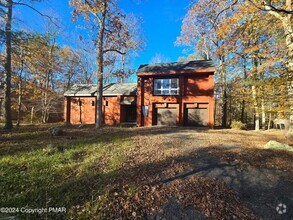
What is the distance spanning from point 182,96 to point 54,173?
13.2 metres

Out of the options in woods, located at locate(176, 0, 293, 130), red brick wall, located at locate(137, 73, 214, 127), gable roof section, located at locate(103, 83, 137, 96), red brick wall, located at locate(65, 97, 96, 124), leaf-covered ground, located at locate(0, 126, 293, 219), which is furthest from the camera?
red brick wall, located at locate(65, 97, 96, 124)

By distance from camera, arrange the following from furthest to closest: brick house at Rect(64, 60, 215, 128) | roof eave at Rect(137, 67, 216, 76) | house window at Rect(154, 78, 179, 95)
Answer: house window at Rect(154, 78, 179, 95), brick house at Rect(64, 60, 215, 128), roof eave at Rect(137, 67, 216, 76)

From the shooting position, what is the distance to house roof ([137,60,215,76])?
15.2m

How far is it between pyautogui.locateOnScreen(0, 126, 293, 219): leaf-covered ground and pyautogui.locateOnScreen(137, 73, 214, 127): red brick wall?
31.2 feet

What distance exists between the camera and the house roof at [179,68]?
1524 centimetres

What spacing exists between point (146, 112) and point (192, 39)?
38.1ft

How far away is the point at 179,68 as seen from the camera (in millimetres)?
16109

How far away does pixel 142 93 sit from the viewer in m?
17.2

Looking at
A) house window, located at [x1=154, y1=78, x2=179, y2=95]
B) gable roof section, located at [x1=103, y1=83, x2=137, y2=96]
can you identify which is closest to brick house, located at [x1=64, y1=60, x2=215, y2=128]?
house window, located at [x1=154, y1=78, x2=179, y2=95]

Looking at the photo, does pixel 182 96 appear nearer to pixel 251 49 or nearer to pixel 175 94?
pixel 175 94

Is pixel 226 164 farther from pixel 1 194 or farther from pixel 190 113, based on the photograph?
pixel 190 113

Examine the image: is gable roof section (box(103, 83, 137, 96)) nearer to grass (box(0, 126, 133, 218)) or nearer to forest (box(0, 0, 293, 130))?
forest (box(0, 0, 293, 130))

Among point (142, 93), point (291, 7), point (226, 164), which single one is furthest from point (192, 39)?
point (226, 164)

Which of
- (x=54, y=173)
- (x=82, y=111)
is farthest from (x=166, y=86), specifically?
(x=54, y=173)
